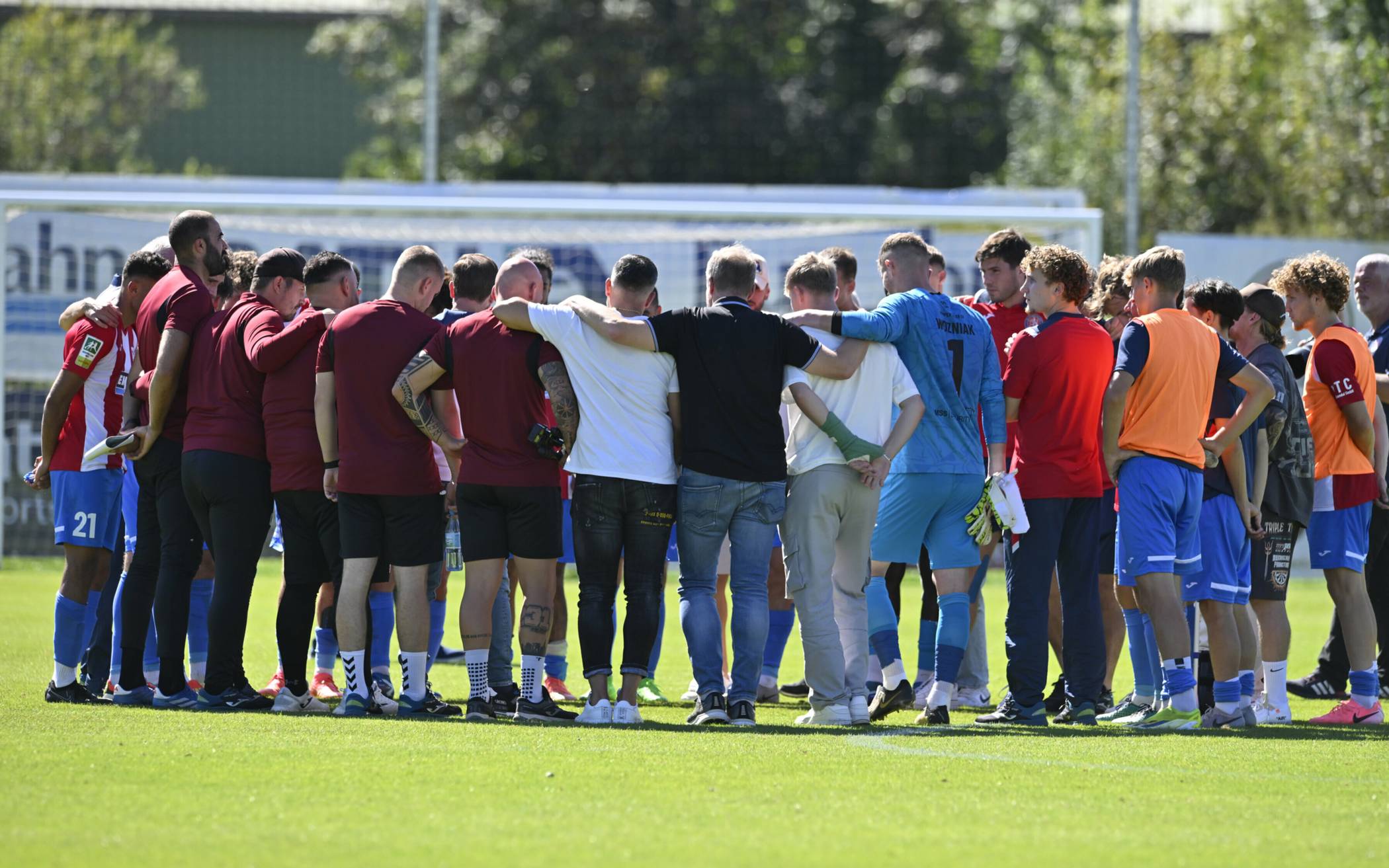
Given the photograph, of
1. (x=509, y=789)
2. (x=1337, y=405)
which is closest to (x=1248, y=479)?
(x=1337, y=405)

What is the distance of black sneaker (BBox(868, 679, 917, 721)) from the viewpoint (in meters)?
7.36

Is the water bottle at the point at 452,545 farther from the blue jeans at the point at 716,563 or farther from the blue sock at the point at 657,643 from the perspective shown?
the blue jeans at the point at 716,563

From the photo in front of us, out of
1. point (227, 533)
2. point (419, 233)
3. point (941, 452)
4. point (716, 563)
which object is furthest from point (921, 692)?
point (419, 233)

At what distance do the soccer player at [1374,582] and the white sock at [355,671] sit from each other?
5.28 metres

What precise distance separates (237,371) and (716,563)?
2452mm

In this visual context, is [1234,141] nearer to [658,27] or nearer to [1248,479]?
[658,27]

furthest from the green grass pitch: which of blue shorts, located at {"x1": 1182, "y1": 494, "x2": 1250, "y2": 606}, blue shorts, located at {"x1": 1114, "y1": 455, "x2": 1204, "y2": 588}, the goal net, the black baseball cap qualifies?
the goal net

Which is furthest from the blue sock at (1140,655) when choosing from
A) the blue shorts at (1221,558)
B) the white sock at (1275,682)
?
the white sock at (1275,682)

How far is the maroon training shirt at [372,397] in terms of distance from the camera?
7.17 meters

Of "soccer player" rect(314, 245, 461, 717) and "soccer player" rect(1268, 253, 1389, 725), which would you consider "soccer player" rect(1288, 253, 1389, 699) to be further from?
"soccer player" rect(314, 245, 461, 717)

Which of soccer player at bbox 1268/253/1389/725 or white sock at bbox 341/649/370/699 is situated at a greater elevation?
soccer player at bbox 1268/253/1389/725

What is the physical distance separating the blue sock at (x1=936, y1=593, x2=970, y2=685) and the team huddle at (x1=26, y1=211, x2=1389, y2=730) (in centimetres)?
2

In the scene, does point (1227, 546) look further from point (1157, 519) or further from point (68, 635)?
point (68, 635)

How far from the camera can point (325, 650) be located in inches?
326
